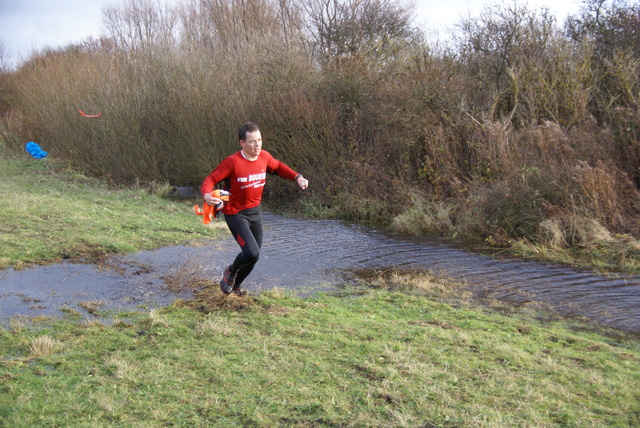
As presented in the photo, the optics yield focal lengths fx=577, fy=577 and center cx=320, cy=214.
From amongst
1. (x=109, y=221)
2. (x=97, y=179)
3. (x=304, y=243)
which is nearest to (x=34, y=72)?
(x=97, y=179)

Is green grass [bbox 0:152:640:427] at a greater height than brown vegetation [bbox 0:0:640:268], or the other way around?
brown vegetation [bbox 0:0:640:268]

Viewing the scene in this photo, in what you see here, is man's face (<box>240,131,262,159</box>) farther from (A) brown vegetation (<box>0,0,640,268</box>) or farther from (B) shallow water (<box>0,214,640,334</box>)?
(A) brown vegetation (<box>0,0,640,268</box>)

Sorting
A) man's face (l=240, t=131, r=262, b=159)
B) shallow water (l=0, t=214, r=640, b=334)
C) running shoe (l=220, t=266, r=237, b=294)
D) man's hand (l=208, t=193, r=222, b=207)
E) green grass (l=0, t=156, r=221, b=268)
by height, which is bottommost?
shallow water (l=0, t=214, r=640, b=334)

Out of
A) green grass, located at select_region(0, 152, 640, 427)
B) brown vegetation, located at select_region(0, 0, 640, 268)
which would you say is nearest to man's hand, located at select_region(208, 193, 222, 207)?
green grass, located at select_region(0, 152, 640, 427)

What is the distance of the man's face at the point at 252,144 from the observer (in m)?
6.36

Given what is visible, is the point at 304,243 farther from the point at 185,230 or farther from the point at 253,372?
the point at 253,372

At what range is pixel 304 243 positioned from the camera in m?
11.4

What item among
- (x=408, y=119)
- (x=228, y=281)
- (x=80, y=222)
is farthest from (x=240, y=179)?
(x=408, y=119)

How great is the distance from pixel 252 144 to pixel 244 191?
552 millimetres

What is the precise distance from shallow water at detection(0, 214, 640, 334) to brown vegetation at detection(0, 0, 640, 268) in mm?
1949

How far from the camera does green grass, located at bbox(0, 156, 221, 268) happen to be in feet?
29.6

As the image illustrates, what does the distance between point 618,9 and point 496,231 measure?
9.29m

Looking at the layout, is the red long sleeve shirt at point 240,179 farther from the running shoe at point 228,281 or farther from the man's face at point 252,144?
the running shoe at point 228,281

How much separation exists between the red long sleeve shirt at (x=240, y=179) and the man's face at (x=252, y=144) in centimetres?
9
